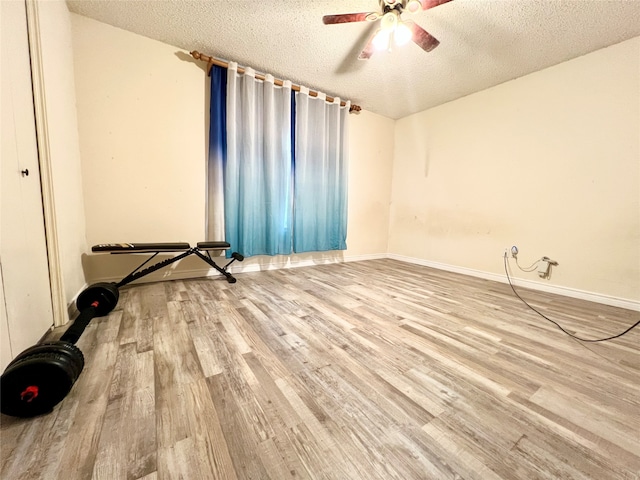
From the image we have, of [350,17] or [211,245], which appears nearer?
[350,17]

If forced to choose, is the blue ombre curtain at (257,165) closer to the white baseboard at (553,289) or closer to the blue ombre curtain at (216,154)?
the blue ombre curtain at (216,154)

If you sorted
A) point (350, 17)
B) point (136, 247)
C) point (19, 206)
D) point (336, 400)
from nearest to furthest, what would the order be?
point (336, 400) → point (19, 206) → point (350, 17) → point (136, 247)

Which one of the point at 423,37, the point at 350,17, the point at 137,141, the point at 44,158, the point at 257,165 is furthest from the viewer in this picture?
the point at 257,165

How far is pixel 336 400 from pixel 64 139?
2403mm

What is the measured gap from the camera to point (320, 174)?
3170mm

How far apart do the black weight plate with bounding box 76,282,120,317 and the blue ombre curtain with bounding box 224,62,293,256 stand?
3.76 feet

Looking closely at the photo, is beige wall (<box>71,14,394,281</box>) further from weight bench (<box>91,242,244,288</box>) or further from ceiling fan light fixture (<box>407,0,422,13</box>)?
ceiling fan light fixture (<box>407,0,422,13</box>)

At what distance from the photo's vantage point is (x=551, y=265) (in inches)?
96.4

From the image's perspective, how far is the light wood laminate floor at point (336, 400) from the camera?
683mm

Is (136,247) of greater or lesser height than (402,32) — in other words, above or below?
Answer: below

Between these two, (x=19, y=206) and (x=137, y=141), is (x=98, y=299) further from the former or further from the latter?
(x=137, y=141)

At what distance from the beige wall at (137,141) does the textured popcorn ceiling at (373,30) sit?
0.20 m

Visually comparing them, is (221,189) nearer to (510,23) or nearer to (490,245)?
(510,23)

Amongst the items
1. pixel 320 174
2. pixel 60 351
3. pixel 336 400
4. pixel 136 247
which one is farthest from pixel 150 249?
pixel 320 174
